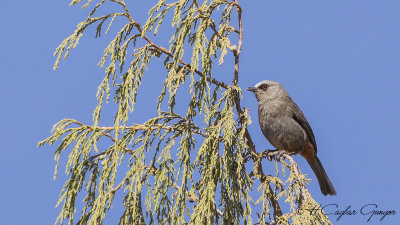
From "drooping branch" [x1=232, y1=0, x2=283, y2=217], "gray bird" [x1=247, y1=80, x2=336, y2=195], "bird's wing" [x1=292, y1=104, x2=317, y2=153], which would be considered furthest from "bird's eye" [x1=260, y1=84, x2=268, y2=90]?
"drooping branch" [x1=232, y1=0, x2=283, y2=217]

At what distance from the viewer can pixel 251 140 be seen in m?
4.08

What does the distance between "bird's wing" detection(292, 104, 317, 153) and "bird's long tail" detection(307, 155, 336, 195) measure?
0.77 ft

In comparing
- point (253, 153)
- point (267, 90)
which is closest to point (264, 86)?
point (267, 90)

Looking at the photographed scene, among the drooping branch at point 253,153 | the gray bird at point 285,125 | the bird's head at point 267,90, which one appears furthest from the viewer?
the bird's head at point 267,90

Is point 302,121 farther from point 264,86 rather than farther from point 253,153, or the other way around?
point 253,153

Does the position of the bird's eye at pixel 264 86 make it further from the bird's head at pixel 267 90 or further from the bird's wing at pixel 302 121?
the bird's wing at pixel 302 121

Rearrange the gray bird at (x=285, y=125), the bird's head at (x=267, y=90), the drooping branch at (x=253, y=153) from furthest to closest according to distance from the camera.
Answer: the bird's head at (x=267, y=90), the gray bird at (x=285, y=125), the drooping branch at (x=253, y=153)

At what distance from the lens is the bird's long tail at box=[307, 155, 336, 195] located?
5980 millimetres

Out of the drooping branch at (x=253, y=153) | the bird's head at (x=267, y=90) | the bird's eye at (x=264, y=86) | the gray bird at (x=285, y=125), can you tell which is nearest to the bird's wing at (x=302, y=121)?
the gray bird at (x=285, y=125)

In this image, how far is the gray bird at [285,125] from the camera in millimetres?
5684

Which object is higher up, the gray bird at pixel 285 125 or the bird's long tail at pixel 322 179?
the gray bird at pixel 285 125

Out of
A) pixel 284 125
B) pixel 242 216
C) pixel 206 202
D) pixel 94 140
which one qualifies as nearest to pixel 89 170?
pixel 94 140

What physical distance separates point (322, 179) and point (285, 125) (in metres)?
0.83

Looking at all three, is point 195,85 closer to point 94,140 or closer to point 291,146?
point 94,140
